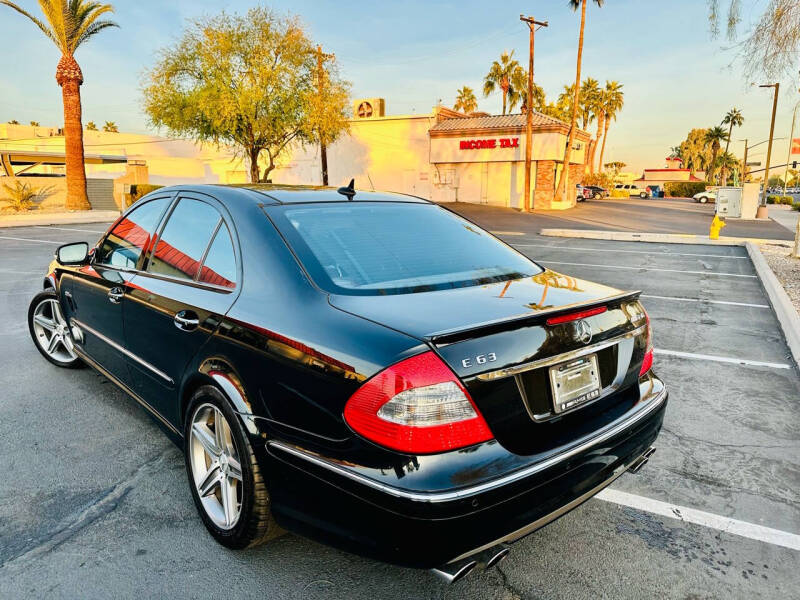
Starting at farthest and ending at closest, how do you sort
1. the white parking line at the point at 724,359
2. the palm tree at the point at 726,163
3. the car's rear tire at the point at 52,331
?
the palm tree at the point at 726,163 → the white parking line at the point at 724,359 → the car's rear tire at the point at 52,331

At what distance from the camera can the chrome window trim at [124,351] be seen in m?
2.85

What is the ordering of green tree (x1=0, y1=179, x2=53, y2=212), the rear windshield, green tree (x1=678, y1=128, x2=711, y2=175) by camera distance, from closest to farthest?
the rear windshield
green tree (x1=0, y1=179, x2=53, y2=212)
green tree (x1=678, y1=128, x2=711, y2=175)

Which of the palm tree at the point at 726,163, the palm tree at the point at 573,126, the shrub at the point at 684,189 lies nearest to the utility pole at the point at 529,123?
the palm tree at the point at 573,126

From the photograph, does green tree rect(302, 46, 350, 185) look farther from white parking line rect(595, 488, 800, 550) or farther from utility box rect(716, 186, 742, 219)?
white parking line rect(595, 488, 800, 550)

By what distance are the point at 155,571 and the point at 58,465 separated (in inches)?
50.4

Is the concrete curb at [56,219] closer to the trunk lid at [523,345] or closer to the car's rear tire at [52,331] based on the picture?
the car's rear tire at [52,331]

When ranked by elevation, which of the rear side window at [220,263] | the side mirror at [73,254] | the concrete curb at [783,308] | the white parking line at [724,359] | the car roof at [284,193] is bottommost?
the white parking line at [724,359]

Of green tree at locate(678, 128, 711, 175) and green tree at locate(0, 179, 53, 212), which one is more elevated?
green tree at locate(678, 128, 711, 175)

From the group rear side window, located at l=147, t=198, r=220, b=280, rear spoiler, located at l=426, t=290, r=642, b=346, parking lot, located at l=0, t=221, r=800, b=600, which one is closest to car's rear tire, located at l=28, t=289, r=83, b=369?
parking lot, located at l=0, t=221, r=800, b=600

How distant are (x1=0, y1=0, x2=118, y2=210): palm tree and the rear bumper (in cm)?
2793

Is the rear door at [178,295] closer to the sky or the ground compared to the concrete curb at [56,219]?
closer to the sky

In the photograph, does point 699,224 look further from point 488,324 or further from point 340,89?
point 488,324

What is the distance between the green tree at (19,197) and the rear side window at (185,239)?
28144 mm

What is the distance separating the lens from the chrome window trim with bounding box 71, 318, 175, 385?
2847mm
